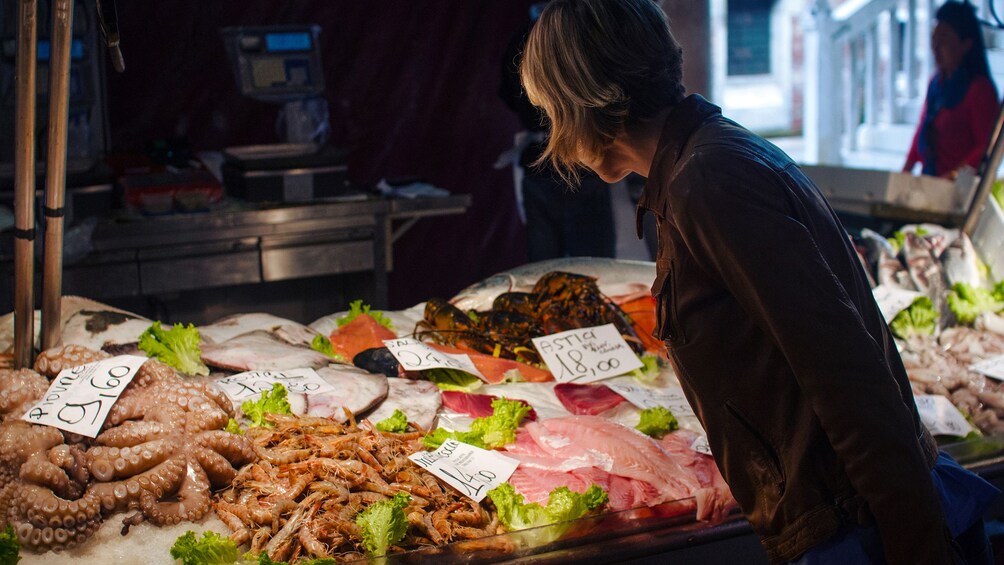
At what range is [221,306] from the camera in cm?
553

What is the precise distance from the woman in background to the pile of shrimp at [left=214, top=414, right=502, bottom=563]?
465 cm

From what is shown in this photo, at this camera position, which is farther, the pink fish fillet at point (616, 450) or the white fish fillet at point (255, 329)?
the white fish fillet at point (255, 329)

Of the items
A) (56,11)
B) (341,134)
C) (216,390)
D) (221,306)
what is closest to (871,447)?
(216,390)

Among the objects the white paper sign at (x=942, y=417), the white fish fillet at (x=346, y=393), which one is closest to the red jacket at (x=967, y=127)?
the white paper sign at (x=942, y=417)

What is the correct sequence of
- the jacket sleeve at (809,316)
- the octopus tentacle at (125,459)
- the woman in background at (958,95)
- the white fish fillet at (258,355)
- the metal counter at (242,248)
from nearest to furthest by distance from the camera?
the jacket sleeve at (809,316) → the octopus tentacle at (125,459) → the white fish fillet at (258,355) → the metal counter at (242,248) → the woman in background at (958,95)

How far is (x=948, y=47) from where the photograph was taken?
18.9 ft

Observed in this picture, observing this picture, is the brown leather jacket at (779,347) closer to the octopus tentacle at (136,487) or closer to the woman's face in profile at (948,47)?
the octopus tentacle at (136,487)

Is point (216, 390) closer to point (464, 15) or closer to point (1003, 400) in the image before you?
point (1003, 400)

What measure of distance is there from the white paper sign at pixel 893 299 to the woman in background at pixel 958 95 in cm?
241

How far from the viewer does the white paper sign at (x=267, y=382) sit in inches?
94.6

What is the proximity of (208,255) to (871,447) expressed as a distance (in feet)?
13.9

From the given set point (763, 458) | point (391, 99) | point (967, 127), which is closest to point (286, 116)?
point (391, 99)

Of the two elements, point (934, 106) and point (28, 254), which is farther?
point (934, 106)

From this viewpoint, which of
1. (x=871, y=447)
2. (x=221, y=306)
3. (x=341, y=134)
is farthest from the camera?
(x=341, y=134)
